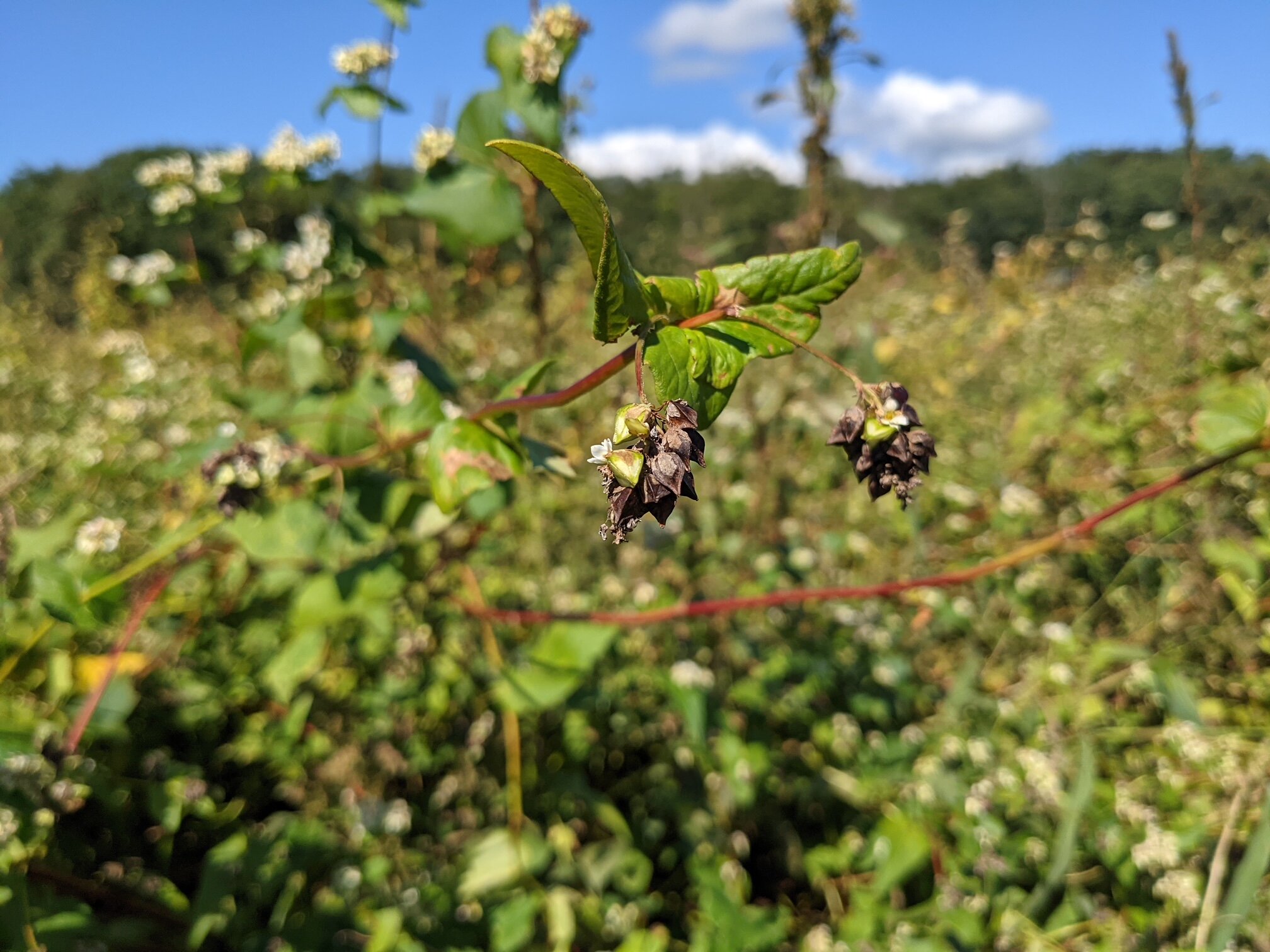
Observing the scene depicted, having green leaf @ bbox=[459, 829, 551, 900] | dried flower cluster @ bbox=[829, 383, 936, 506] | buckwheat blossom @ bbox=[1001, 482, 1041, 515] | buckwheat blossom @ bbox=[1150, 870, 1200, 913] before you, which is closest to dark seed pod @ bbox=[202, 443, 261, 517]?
dried flower cluster @ bbox=[829, 383, 936, 506]

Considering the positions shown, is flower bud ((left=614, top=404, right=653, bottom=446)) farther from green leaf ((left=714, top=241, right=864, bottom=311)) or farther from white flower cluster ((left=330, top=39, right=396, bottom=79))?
white flower cluster ((left=330, top=39, right=396, bottom=79))

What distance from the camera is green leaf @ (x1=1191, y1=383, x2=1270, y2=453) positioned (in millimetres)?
1016

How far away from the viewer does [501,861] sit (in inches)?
66.1

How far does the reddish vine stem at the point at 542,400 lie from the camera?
631 mm

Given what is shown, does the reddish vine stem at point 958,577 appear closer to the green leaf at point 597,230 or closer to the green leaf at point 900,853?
the green leaf at point 597,230

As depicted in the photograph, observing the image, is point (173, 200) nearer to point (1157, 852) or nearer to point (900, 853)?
point (900, 853)

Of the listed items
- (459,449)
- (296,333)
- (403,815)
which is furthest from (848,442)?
(403,815)

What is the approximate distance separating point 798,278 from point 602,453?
0.26m

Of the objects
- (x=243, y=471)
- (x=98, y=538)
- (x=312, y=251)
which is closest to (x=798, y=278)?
(x=243, y=471)

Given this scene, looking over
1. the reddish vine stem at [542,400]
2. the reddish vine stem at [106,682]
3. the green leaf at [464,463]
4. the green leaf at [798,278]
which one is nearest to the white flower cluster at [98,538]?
the reddish vine stem at [106,682]

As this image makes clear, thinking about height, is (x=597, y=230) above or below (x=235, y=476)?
above

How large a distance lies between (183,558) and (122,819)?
0.69 m

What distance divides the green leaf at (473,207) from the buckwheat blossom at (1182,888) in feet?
6.16

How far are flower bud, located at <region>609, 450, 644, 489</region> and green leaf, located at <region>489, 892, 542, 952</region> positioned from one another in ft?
4.63
